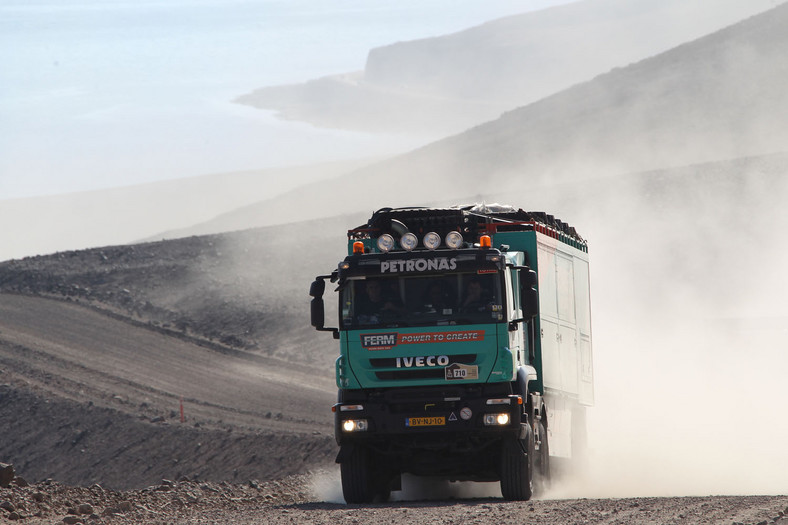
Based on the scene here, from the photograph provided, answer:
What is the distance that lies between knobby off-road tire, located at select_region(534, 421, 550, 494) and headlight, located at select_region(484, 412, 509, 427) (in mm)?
1569

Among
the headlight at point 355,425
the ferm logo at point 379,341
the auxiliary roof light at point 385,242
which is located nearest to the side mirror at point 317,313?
the ferm logo at point 379,341

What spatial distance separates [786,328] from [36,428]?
21.7 meters

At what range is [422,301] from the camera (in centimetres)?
1523

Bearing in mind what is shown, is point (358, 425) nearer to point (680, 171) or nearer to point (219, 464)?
point (219, 464)

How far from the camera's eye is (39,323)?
1652 inches

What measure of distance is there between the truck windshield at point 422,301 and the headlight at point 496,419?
116 centimetres

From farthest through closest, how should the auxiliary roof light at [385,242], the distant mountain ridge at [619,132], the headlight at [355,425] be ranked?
the distant mountain ridge at [619,132] → the auxiliary roof light at [385,242] → the headlight at [355,425]

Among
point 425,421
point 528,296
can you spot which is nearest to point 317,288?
point 425,421

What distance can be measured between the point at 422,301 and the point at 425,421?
4.89ft

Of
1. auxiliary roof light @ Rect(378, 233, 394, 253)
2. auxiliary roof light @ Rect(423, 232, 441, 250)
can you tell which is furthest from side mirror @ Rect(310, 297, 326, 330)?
auxiliary roof light @ Rect(423, 232, 441, 250)

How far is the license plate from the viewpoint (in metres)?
15.0

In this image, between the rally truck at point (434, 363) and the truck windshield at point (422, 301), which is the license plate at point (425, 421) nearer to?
the rally truck at point (434, 363)

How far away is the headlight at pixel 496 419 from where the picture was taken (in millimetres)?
14906

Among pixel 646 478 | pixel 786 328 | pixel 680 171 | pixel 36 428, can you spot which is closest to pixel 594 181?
pixel 680 171
